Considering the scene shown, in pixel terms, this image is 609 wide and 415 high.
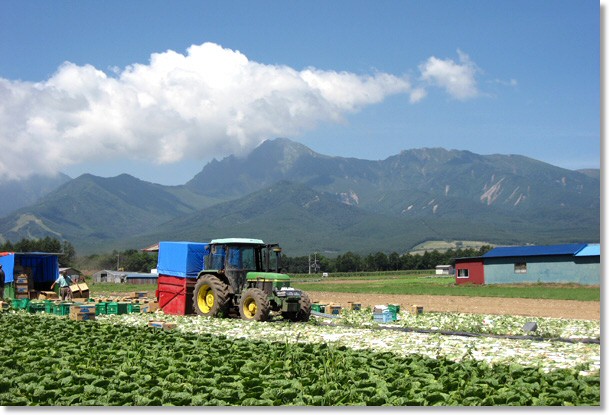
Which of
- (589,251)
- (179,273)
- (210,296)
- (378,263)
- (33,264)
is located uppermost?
(589,251)

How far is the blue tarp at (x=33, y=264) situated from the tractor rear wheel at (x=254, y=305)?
1455 centimetres

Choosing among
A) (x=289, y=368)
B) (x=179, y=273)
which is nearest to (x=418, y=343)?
(x=289, y=368)

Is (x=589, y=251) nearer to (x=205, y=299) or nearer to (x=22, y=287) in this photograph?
(x=205, y=299)

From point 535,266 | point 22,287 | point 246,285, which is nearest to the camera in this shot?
point 246,285

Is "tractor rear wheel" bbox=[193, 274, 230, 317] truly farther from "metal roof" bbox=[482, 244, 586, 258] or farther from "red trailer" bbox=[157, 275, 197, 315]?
"metal roof" bbox=[482, 244, 586, 258]

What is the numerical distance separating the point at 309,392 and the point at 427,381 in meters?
1.74

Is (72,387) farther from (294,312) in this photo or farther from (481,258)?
(481,258)

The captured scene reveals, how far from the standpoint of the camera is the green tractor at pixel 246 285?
19.5 metres

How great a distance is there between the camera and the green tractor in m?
19.5

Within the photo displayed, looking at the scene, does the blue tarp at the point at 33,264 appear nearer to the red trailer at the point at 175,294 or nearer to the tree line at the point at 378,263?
the red trailer at the point at 175,294

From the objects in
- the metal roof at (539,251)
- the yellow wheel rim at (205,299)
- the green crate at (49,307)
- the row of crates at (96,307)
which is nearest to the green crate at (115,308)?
the row of crates at (96,307)

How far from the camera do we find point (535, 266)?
57.9 metres

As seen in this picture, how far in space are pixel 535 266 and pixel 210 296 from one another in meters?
43.2

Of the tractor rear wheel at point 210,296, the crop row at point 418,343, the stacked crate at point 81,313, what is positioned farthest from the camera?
the tractor rear wheel at point 210,296
